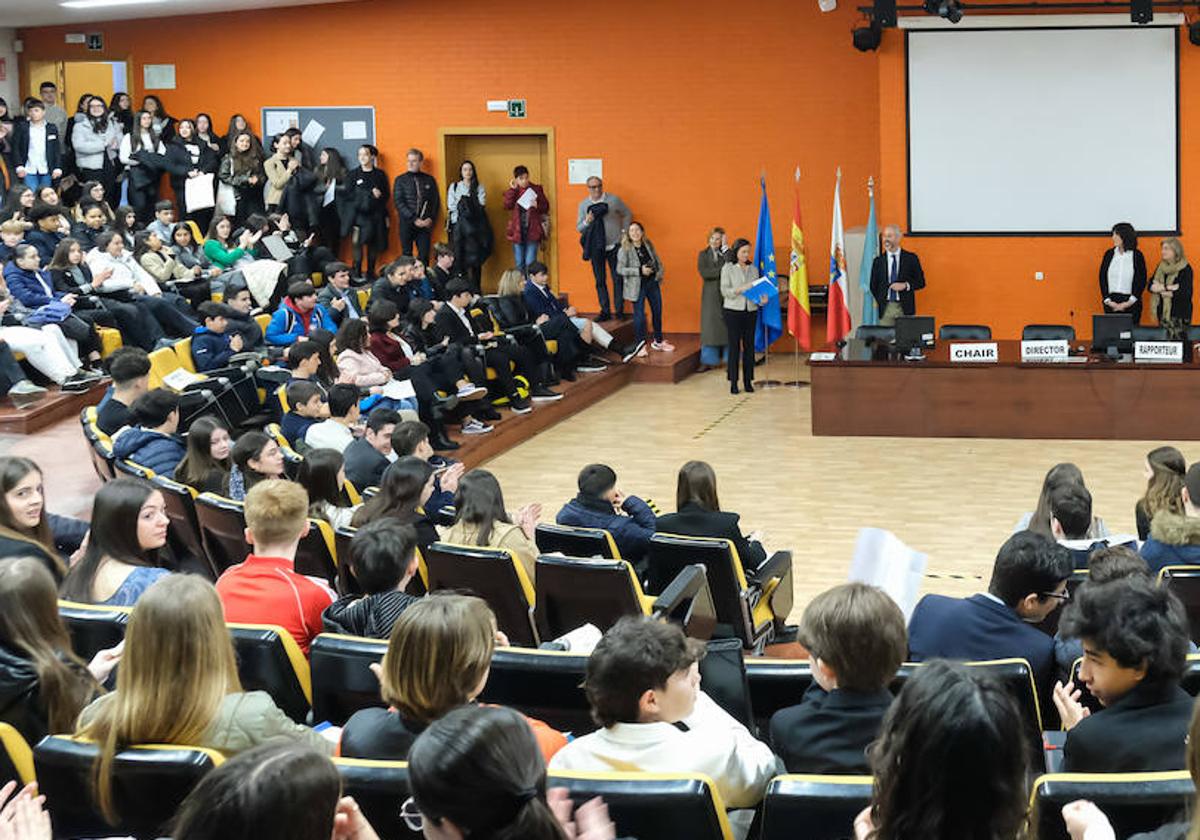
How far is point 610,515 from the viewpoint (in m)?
7.01

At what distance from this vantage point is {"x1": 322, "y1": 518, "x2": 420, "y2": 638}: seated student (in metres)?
4.65

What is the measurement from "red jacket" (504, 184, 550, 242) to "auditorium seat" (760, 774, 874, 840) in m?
13.8

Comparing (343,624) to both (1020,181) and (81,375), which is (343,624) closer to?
(81,375)

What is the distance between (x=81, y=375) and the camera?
11164mm

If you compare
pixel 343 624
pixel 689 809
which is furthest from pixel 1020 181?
pixel 689 809

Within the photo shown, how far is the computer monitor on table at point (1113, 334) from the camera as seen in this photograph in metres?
12.0

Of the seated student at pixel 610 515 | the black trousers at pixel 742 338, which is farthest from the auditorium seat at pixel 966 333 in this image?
the seated student at pixel 610 515

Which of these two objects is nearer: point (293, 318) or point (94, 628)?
point (94, 628)

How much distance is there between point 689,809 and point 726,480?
805 cm

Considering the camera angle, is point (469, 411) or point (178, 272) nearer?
point (469, 411)

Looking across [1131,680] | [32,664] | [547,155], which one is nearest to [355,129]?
[547,155]

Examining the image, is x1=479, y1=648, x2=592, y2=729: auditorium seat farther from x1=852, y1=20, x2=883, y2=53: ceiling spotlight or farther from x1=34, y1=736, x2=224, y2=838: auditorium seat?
x1=852, y1=20, x2=883, y2=53: ceiling spotlight

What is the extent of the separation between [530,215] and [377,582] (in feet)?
39.5

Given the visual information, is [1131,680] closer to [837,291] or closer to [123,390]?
[123,390]
